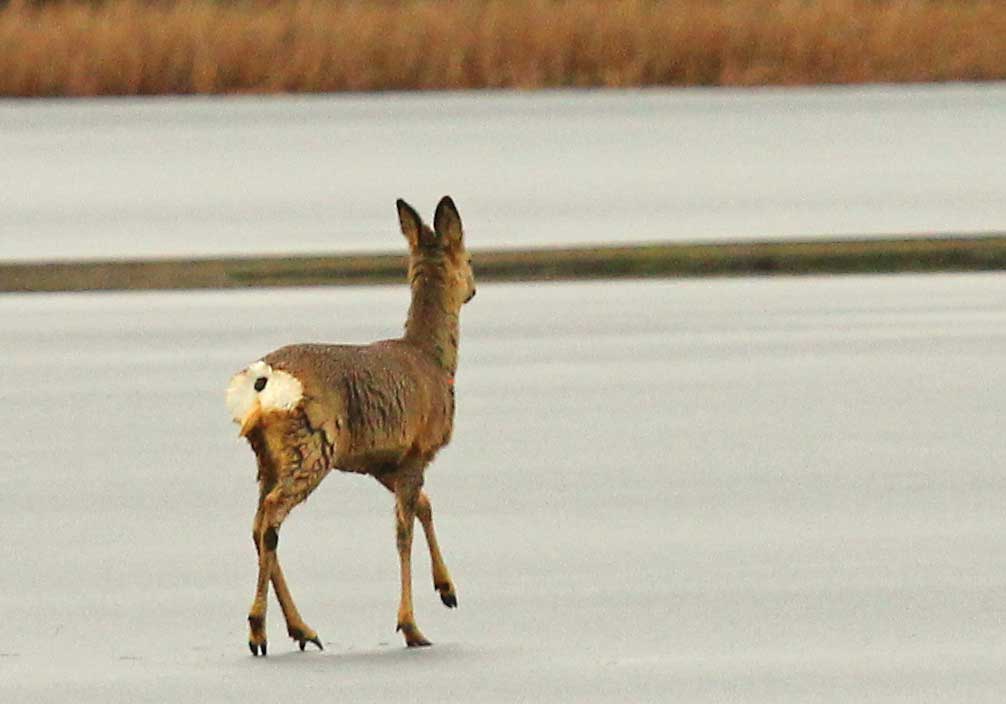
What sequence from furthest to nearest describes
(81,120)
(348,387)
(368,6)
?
(368,6)
(81,120)
(348,387)

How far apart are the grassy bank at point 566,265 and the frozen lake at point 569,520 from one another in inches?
58.3

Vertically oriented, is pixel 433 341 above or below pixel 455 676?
above

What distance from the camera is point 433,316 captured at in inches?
221

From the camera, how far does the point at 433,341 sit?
18.3 ft

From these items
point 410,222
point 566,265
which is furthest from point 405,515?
point 566,265

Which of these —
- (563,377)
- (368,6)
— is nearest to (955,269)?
(563,377)

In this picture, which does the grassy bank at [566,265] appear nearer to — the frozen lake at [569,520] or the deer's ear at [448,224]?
the frozen lake at [569,520]

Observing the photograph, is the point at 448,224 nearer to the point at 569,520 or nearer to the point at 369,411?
the point at 369,411

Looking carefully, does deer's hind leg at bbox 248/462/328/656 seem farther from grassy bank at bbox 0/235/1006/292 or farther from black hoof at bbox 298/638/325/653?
grassy bank at bbox 0/235/1006/292

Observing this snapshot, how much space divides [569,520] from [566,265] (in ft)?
21.1

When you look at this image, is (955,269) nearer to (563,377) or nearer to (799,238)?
(799,238)

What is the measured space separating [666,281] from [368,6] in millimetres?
13586

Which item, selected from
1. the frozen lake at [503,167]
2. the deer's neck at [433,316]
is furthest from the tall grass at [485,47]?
the deer's neck at [433,316]

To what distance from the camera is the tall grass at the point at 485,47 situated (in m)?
22.6
